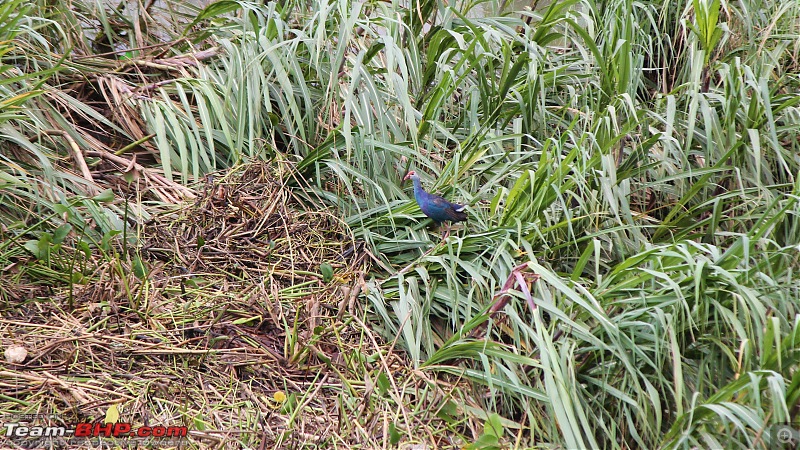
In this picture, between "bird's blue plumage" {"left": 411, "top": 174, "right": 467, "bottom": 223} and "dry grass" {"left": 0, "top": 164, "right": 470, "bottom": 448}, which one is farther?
"bird's blue plumage" {"left": 411, "top": 174, "right": 467, "bottom": 223}

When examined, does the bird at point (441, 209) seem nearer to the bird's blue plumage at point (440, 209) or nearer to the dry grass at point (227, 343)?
the bird's blue plumage at point (440, 209)

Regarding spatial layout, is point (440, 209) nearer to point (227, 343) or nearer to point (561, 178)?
point (561, 178)

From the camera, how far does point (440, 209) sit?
2531 mm

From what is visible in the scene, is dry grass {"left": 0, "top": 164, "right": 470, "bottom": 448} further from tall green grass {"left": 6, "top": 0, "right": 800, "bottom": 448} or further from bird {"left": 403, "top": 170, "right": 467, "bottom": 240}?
bird {"left": 403, "top": 170, "right": 467, "bottom": 240}

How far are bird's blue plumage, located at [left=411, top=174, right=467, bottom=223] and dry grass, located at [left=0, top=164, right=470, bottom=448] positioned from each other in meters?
0.27

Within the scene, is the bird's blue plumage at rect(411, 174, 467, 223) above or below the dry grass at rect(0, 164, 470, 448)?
above

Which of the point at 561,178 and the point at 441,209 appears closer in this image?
the point at 561,178

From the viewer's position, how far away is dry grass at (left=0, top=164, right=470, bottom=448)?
6.82ft

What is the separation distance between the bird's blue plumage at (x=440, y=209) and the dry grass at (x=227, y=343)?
0.88 ft

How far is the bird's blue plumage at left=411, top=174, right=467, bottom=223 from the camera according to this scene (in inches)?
99.4

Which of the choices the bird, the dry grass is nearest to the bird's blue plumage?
the bird

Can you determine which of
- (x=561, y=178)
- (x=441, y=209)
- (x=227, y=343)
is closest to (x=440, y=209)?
(x=441, y=209)

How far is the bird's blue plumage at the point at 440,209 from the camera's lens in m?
2.53

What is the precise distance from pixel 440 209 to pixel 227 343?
761 mm
